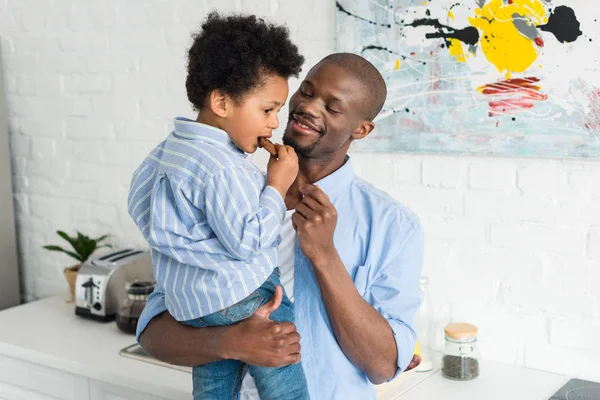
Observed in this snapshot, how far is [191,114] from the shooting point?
246cm

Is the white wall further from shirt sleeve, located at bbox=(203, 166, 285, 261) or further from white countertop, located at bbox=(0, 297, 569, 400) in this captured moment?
shirt sleeve, located at bbox=(203, 166, 285, 261)

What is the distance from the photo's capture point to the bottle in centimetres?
204

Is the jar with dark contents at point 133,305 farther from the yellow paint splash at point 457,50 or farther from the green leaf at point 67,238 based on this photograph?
the yellow paint splash at point 457,50

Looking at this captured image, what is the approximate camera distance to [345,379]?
4.33ft

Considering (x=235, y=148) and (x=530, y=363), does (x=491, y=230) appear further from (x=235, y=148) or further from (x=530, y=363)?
(x=235, y=148)

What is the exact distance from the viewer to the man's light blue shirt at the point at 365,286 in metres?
1.32

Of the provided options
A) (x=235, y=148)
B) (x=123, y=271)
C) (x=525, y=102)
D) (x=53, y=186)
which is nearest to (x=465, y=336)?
(x=525, y=102)

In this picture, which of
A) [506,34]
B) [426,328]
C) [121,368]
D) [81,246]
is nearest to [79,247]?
[81,246]

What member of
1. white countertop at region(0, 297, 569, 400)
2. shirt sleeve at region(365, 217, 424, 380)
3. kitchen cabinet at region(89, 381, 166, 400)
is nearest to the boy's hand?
shirt sleeve at region(365, 217, 424, 380)

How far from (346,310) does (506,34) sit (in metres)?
0.94

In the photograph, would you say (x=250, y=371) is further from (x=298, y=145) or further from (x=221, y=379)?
(x=298, y=145)

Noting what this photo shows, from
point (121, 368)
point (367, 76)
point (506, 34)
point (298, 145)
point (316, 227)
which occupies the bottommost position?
point (121, 368)

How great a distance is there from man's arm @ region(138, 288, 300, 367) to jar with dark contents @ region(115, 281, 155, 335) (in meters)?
0.86

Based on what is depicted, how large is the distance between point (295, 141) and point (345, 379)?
1.38 feet
